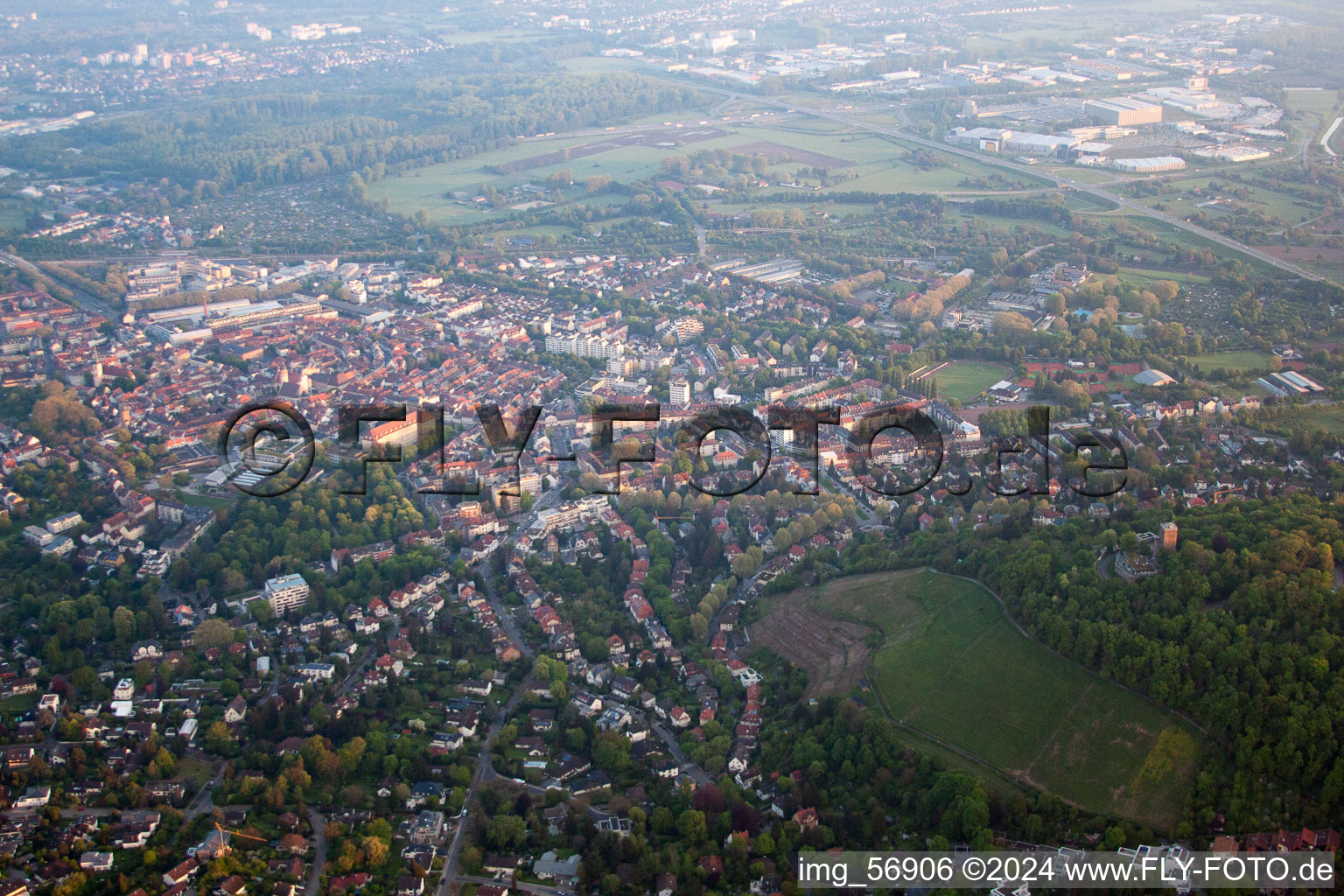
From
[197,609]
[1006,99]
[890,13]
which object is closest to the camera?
[197,609]

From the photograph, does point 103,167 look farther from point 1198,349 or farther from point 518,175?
point 1198,349

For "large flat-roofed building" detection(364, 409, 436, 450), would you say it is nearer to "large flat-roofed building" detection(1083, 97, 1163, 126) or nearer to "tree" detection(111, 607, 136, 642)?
"tree" detection(111, 607, 136, 642)

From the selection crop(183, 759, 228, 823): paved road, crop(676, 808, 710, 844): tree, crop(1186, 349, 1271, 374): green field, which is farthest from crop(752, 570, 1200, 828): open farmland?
crop(1186, 349, 1271, 374): green field

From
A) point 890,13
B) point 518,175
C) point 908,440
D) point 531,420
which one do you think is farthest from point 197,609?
point 890,13

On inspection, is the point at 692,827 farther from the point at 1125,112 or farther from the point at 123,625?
the point at 1125,112

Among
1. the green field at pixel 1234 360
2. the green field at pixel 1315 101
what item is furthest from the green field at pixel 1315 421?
the green field at pixel 1315 101

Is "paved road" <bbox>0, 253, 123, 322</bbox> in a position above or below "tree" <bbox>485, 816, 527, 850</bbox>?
above
